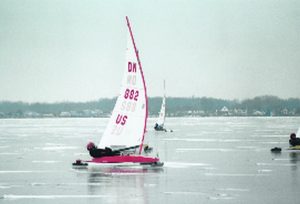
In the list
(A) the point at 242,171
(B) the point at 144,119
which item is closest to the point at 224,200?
(A) the point at 242,171

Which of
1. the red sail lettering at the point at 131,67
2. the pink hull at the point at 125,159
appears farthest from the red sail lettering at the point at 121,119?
the red sail lettering at the point at 131,67

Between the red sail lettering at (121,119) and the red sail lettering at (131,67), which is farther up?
the red sail lettering at (131,67)

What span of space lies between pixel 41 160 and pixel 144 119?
11.9 metres

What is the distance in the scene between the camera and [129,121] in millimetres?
39375

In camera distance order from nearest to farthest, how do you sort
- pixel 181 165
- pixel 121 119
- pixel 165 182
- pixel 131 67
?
pixel 165 182, pixel 131 67, pixel 121 119, pixel 181 165

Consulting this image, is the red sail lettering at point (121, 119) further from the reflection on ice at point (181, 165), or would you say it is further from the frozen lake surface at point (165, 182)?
the reflection on ice at point (181, 165)

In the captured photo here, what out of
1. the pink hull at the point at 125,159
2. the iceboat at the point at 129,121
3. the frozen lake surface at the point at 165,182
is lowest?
the frozen lake surface at the point at 165,182

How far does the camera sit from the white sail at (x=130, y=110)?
127 feet

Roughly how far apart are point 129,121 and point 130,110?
70 centimetres

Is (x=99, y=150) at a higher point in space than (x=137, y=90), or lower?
lower

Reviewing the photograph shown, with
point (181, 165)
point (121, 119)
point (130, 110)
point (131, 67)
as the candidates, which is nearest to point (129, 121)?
point (121, 119)

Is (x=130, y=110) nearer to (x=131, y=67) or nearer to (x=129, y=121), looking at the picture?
(x=129, y=121)

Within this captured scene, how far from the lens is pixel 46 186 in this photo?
2991 centimetres

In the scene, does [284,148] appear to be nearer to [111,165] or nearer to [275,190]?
[111,165]
